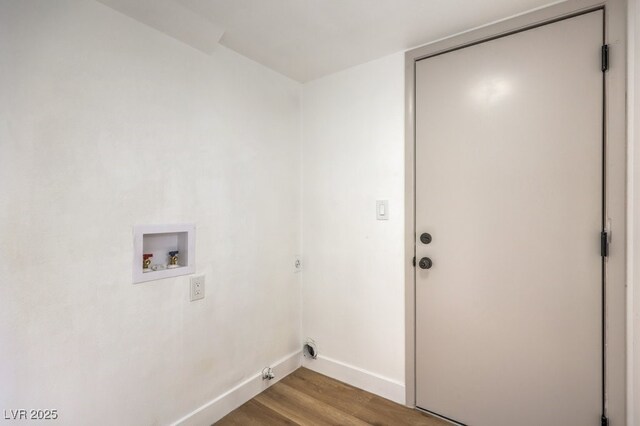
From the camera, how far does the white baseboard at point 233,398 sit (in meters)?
1.70

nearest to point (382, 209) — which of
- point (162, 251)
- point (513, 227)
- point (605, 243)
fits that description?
point (513, 227)

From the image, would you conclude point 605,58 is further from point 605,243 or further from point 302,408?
point 302,408

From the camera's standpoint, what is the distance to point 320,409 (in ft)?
6.24

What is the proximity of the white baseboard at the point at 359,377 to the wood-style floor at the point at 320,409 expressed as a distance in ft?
0.12

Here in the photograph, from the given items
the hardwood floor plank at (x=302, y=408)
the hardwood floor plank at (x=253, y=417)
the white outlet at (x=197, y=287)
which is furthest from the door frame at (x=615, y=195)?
the white outlet at (x=197, y=287)

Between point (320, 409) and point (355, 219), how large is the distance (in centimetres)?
122

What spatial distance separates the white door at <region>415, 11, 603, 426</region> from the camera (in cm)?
144

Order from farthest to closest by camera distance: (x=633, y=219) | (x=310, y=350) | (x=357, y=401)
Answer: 1. (x=310, y=350)
2. (x=357, y=401)
3. (x=633, y=219)

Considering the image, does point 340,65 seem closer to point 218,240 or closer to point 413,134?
point 413,134

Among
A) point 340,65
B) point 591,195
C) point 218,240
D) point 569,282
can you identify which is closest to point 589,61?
point 591,195

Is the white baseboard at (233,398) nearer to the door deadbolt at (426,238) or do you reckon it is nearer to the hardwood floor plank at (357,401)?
the hardwood floor plank at (357,401)

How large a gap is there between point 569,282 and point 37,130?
240 cm

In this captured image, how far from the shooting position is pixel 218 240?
72.4 inches

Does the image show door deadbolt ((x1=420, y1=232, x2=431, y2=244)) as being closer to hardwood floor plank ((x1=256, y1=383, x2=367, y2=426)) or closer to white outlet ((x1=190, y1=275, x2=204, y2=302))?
hardwood floor plank ((x1=256, y1=383, x2=367, y2=426))
